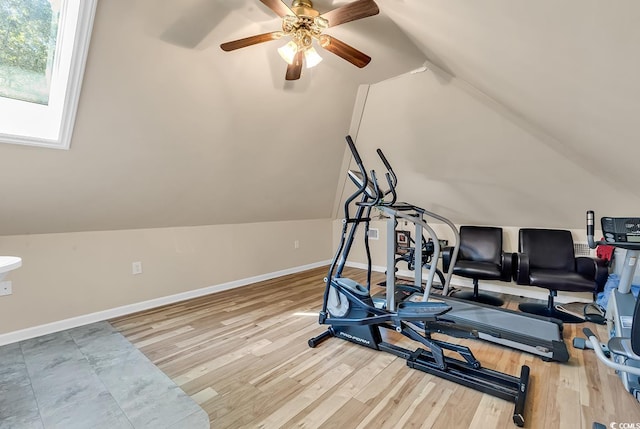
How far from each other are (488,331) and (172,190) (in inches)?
120

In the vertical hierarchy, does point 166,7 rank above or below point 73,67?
above

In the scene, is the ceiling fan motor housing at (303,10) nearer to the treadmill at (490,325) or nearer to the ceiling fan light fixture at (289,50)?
the ceiling fan light fixture at (289,50)

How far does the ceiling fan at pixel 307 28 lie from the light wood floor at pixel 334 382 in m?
2.05

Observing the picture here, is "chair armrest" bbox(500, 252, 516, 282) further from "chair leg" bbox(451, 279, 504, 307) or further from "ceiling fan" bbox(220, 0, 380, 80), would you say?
"ceiling fan" bbox(220, 0, 380, 80)


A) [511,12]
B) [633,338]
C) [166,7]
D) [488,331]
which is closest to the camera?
[511,12]

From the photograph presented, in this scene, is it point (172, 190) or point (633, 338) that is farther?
point (172, 190)

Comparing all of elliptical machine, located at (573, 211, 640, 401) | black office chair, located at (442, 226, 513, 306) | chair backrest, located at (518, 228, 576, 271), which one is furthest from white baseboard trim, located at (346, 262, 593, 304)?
elliptical machine, located at (573, 211, 640, 401)

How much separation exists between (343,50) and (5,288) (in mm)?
3254

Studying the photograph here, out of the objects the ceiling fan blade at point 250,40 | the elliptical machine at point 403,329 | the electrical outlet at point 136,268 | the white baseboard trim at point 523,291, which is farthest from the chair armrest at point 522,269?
the electrical outlet at point 136,268

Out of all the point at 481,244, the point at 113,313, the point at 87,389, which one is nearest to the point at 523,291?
the point at 481,244

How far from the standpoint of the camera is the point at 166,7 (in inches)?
69.5

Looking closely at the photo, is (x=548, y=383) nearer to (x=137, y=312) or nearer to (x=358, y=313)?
(x=358, y=313)

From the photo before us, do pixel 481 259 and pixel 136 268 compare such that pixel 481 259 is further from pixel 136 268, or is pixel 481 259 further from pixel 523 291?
pixel 136 268

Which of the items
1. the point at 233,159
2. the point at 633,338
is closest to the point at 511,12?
the point at 633,338
